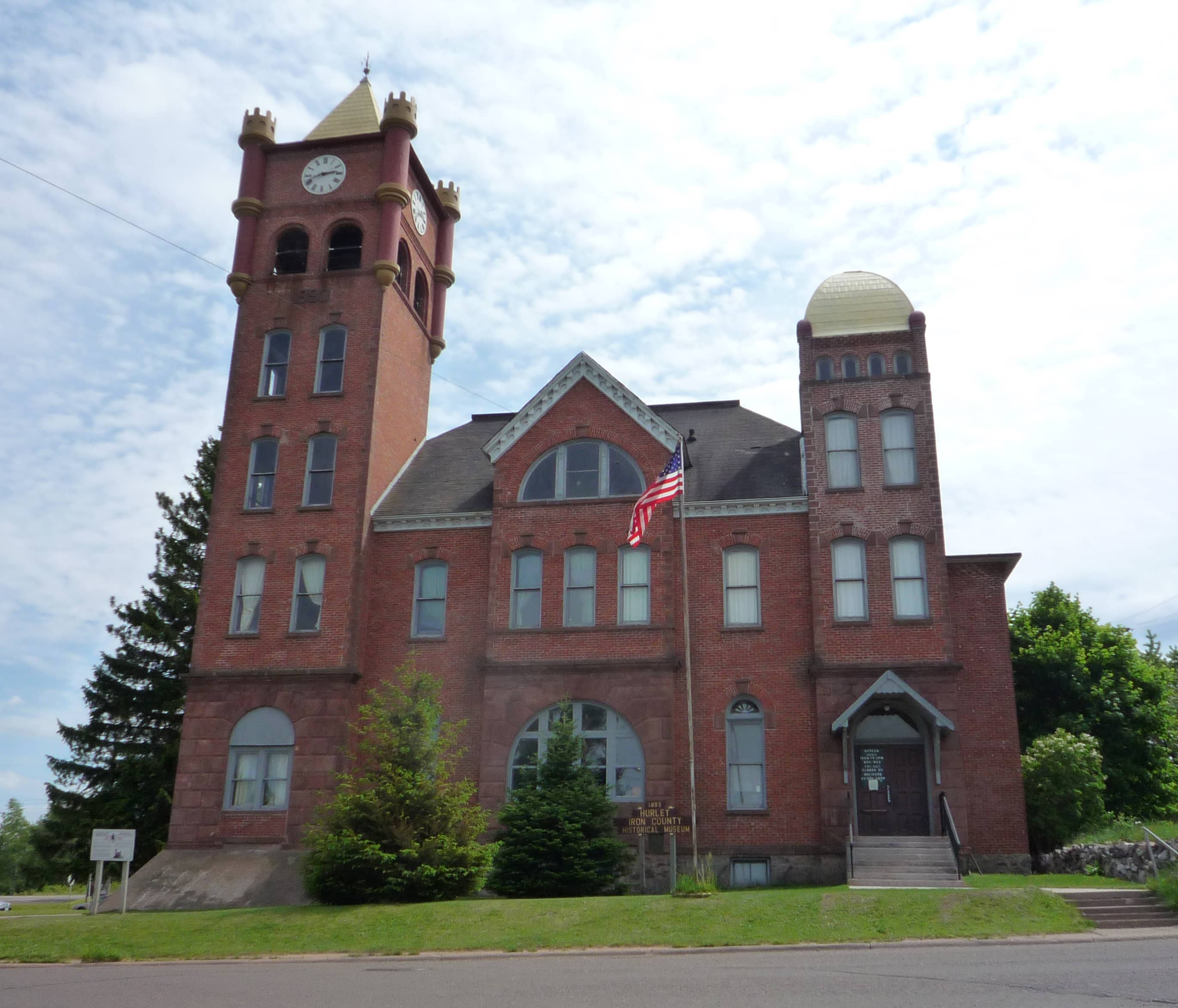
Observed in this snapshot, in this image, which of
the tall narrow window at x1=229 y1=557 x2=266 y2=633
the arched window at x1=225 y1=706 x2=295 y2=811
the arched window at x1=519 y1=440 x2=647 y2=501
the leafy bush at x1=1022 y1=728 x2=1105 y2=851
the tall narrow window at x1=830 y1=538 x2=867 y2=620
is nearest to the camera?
the leafy bush at x1=1022 y1=728 x2=1105 y2=851

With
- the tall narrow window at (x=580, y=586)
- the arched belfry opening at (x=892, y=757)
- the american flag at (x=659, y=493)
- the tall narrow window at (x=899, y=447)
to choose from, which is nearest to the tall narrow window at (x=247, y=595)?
the tall narrow window at (x=580, y=586)

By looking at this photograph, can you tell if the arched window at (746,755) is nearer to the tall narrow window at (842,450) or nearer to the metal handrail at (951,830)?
the metal handrail at (951,830)

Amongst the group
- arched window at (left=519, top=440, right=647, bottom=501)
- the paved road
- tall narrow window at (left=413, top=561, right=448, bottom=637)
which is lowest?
the paved road

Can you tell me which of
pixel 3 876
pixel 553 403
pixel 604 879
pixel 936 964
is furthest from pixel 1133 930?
pixel 3 876

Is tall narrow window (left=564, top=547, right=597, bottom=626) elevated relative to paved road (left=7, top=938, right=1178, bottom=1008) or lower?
elevated

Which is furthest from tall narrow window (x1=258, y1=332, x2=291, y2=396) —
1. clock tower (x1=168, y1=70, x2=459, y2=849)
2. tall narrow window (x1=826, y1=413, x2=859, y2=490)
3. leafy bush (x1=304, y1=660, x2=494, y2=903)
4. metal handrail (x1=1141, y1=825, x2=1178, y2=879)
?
metal handrail (x1=1141, y1=825, x2=1178, y2=879)

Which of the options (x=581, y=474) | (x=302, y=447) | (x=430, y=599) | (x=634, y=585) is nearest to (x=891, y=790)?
(x=634, y=585)

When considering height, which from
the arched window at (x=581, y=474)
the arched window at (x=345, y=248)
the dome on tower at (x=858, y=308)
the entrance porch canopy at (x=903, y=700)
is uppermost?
the arched window at (x=345, y=248)

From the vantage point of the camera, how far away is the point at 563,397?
32156 mm

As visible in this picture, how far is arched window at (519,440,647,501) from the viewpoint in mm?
31234

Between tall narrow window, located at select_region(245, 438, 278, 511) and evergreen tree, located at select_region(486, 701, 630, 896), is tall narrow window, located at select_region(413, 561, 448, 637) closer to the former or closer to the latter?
tall narrow window, located at select_region(245, 438, 278, 511)

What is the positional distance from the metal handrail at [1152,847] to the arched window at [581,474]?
14636 mm

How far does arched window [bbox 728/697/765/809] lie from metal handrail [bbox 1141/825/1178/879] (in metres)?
8.69

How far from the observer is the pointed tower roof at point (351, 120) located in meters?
36.8
